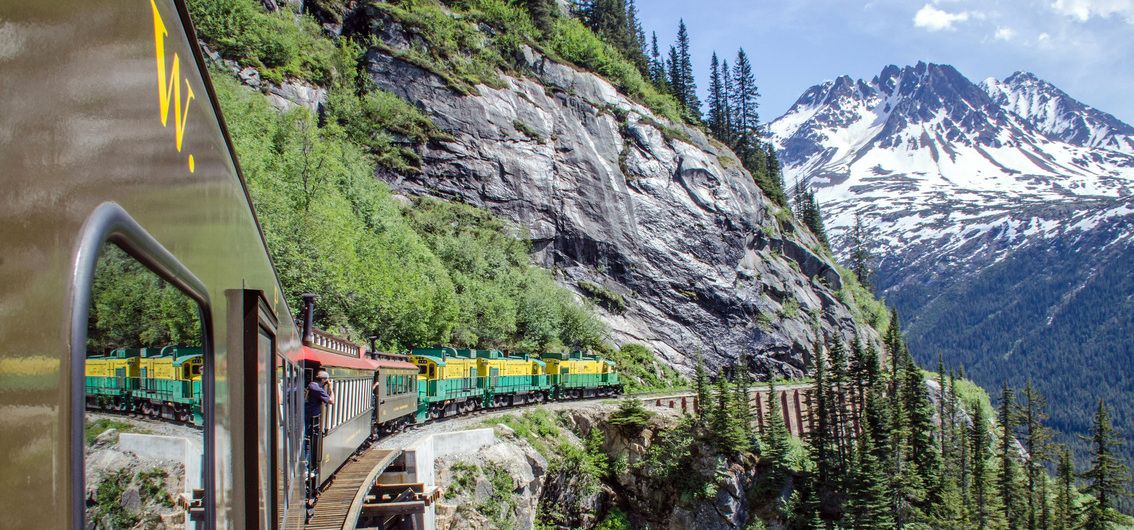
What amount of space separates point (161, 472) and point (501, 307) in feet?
153

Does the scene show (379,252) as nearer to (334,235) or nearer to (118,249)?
(334,235)

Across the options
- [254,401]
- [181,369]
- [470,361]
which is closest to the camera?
[181,369]

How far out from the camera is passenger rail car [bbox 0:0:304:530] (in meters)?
1.28

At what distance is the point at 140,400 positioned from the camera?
7.19 feet

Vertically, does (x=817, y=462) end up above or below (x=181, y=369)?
below

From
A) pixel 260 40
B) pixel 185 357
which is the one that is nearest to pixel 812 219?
pixel 260 40

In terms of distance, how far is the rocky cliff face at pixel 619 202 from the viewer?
59.1 m

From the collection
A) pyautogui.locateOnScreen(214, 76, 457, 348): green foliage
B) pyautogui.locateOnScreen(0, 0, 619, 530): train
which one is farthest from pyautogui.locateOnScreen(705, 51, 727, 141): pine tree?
pyautogui.locateOnScreen(0, 0, 619, 530): train

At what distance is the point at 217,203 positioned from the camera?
335 cm

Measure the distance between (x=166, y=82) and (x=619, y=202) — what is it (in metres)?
61.5

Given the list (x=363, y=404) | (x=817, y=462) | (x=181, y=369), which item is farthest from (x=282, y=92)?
(x=181, y=369)

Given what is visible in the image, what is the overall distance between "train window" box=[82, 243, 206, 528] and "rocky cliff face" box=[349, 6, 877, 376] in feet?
173

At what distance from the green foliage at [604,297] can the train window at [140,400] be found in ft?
186

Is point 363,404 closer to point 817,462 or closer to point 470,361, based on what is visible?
point 470,361
